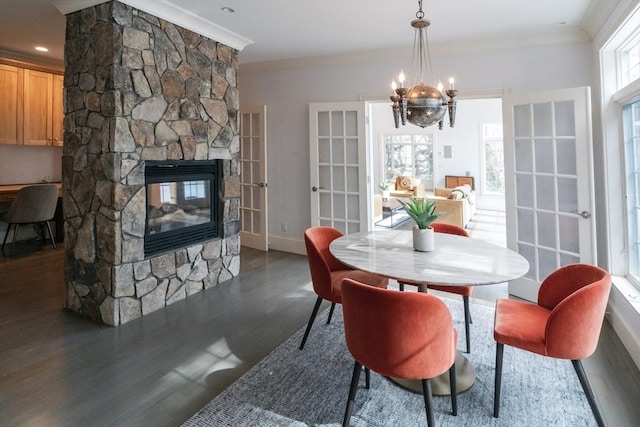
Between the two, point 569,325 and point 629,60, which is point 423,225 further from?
point 629,60

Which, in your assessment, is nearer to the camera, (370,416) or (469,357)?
(370,416)

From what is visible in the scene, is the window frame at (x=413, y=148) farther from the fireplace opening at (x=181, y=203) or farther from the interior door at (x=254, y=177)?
the fireplace opening at (x=181, y=203)

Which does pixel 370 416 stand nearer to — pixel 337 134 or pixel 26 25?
pixel 337 134

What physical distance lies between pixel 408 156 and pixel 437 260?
375 inches

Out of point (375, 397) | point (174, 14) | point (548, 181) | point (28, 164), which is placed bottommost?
point (375, 397)

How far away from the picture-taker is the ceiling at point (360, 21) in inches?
126

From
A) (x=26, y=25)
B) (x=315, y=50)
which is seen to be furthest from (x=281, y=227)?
(x=26, y=25)

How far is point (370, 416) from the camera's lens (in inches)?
75.5

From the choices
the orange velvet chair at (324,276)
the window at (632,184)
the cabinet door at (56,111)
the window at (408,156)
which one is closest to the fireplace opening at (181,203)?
the orange velvet chair at (324,276)

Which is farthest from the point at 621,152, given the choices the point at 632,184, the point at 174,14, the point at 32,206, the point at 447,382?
the point at 32,206

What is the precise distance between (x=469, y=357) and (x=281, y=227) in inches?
140

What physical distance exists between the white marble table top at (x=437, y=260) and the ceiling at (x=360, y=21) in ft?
6.86

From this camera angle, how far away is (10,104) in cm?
504

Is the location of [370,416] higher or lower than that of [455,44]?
lower
